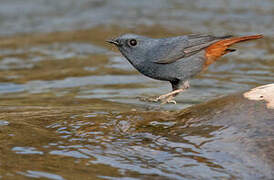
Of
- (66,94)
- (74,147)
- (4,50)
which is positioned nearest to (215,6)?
(4,50)

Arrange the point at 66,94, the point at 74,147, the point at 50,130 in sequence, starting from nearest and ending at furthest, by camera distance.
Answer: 1. the point at 74,147
2. the point at 50,130
3. the point at 66,94

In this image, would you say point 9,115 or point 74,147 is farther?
point 9,115

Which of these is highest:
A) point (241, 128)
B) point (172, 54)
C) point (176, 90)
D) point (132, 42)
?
point (132, 42)

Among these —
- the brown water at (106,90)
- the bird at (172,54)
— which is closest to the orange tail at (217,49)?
the bird at (172,54)

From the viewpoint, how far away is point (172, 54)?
552 centimetres

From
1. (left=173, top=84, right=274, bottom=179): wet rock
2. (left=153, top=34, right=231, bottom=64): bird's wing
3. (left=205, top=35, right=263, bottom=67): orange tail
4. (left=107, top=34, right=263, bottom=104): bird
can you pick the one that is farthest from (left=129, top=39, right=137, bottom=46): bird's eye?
(left=173, top=84, right=274, bottom=179): wet rock

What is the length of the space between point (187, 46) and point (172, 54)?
0.77ft

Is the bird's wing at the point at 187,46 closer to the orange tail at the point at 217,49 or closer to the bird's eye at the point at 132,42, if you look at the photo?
the orange tail at the point at 217,49

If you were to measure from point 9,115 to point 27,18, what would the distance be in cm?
849

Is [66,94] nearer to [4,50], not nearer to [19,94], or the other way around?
[19,94]

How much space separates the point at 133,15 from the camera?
1284cm

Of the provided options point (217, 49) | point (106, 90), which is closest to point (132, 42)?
point (217, 49)

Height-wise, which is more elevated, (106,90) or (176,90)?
(176,90)

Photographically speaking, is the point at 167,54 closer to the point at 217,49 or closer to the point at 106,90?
the point at 217,49
